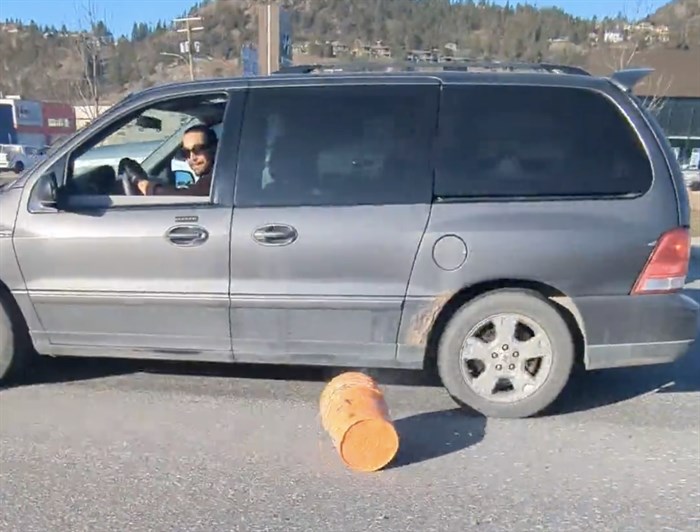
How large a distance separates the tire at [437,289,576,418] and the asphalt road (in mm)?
128

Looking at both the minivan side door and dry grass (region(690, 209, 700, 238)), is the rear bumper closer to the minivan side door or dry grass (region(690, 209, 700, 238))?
the minivan side door

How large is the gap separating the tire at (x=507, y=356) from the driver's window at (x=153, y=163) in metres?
1.70

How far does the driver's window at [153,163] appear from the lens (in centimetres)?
438

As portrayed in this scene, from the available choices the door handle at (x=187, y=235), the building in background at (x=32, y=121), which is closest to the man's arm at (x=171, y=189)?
the door handle at (x=187, y=235)

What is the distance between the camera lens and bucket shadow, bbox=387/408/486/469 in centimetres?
377

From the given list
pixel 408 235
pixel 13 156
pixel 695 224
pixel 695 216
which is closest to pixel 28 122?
pixel 13 156

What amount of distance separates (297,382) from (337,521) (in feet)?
5.56

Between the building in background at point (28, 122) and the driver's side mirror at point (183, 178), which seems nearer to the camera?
the driver's side mirror at point (183, 178)

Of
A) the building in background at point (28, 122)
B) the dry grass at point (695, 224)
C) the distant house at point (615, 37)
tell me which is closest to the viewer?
the dry grass at point (695, 224)

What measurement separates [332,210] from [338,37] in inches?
3970

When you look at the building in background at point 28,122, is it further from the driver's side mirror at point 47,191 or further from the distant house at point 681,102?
the driver's side mirror at point 47,191

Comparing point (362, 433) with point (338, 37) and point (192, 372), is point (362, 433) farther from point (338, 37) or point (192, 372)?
point (338, 37)

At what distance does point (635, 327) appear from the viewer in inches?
161

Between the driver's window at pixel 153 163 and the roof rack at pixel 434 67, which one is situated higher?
the roof rack at pixel 434 67
